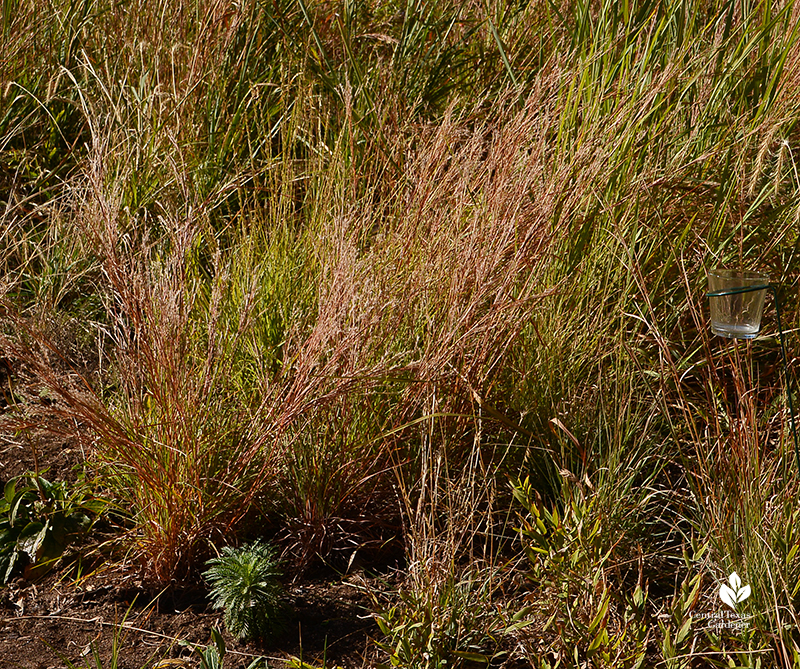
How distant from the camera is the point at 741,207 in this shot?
7.45 feet

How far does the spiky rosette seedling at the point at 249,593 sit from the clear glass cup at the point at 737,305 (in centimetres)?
101

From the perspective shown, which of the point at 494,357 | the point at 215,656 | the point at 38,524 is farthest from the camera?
the point at 494,357

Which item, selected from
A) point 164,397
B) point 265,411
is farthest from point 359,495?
point 164,397

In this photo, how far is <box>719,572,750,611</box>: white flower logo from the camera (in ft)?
5.40

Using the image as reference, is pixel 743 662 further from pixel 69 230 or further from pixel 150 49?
pixel 150 49

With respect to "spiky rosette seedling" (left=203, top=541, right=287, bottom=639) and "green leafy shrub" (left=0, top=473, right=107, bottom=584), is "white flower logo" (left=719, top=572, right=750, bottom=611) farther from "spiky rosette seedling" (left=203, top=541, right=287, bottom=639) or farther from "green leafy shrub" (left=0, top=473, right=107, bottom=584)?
"green leafy shrub" (left=0, top=473, right=107, bottom=584)

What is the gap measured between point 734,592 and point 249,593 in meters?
0.92

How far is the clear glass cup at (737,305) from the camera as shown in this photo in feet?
5.64

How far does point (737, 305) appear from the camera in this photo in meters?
1.72

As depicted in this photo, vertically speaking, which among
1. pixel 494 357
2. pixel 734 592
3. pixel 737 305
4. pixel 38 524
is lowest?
pixel 38 524

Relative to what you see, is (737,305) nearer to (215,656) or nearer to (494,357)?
(494,357)

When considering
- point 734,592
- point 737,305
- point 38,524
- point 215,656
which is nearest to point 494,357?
point 737,305

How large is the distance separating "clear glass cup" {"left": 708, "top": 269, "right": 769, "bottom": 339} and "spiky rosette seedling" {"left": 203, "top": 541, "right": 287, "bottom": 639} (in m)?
1.01

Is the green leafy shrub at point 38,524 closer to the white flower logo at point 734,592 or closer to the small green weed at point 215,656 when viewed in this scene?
the small green weed at point 215,656
